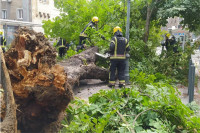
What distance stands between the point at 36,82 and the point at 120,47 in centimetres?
430

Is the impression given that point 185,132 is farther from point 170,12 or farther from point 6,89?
point 170,12

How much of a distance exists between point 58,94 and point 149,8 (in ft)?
28.2

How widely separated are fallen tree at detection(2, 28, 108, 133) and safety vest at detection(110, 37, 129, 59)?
3.69 meters

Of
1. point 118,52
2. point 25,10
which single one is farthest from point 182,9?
point 25,10

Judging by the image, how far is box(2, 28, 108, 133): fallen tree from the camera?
3.46m

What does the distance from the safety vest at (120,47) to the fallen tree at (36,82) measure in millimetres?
3694

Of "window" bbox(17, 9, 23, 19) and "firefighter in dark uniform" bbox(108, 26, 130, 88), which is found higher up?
"window" bbox(17, 9, 23, 19)

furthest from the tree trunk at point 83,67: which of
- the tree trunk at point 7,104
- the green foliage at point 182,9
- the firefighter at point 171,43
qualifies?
the firefighter at point 171,43

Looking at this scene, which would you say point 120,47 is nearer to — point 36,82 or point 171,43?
point 36,82

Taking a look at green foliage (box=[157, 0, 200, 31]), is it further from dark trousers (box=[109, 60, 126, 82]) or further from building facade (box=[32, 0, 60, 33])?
building facade (box=[32, 0, 60, 33])

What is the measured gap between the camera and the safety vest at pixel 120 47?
24.0ft

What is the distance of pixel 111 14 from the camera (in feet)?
34.9

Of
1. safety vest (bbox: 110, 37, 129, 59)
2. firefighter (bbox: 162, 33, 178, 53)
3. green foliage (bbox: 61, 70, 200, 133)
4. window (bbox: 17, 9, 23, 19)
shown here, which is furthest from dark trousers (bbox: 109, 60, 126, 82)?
window (bbox: 17, 9, 23, 19)

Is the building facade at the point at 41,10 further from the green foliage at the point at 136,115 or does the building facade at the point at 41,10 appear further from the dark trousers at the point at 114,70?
the green foliage at the point at 136,115
